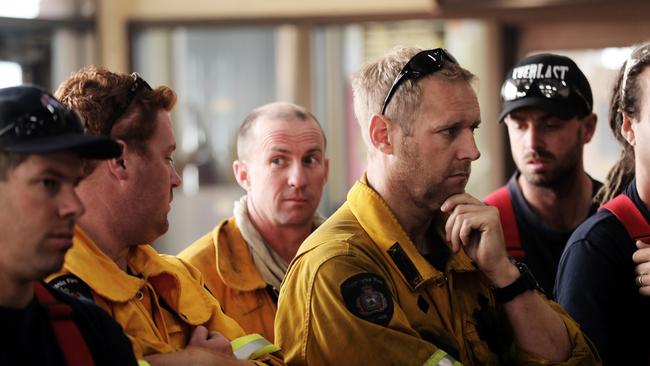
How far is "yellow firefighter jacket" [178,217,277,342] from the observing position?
286 centimetres

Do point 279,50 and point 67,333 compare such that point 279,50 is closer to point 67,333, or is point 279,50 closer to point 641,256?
point 641,256

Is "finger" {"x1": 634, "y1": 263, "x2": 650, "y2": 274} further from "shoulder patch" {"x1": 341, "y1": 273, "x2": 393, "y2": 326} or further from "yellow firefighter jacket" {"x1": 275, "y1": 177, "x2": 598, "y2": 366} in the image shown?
"shoulder patch" {"x1": 341, "y1": 273, "x2": 393, "y2": 326}

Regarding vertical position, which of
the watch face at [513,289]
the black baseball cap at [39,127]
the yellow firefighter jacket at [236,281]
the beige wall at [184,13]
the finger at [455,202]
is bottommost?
the yellow firefighter jacket at [236,281]

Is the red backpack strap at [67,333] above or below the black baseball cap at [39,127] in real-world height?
below

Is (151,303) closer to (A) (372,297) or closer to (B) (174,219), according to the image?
(A) (372,297)

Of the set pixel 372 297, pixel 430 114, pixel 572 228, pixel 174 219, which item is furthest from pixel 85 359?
pixel 174 219

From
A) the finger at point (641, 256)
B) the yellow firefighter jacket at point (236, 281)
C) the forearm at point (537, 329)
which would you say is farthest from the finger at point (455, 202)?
the yellow firefighter jacket at point (236, 281)

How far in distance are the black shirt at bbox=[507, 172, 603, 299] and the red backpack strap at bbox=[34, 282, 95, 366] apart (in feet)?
5.64

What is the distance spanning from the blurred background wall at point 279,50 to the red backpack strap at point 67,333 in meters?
4.00

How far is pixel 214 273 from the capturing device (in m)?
2.94

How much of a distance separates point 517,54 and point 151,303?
13.1 ft

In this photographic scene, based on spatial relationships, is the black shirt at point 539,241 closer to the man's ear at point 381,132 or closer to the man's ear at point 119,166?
the man's ear at point 381,132

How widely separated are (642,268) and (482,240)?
1.44 ft

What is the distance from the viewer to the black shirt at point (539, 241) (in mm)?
3072
